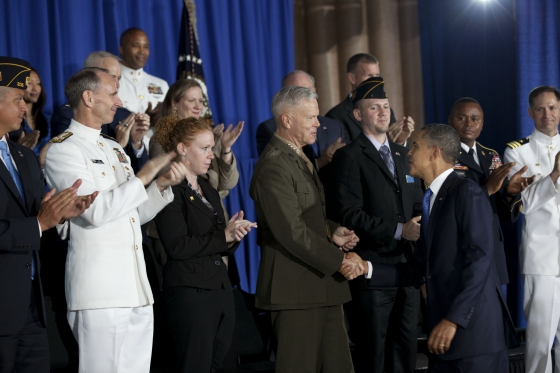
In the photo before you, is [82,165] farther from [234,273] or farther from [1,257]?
[234,273]

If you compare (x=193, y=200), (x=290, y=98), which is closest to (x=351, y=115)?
(x=290, y=98)

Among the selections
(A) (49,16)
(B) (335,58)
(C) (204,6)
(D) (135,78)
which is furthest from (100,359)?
(B) (335,58)

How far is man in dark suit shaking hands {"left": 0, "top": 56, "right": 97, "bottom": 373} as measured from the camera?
9.82 ft

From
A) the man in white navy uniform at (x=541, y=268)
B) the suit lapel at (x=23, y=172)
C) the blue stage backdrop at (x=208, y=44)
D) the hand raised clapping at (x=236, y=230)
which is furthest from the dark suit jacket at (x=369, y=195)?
the blue stage backdrop at (x=208, y=44)

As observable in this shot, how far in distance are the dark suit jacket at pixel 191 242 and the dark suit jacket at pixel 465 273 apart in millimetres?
1078

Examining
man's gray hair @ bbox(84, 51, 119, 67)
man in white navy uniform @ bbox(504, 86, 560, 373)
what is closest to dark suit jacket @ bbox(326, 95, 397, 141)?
man in white navy uniform @ bbox(504, 86, 560, 373)

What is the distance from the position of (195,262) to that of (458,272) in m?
1.32

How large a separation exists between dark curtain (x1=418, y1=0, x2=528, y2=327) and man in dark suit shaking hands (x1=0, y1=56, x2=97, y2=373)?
4233mm

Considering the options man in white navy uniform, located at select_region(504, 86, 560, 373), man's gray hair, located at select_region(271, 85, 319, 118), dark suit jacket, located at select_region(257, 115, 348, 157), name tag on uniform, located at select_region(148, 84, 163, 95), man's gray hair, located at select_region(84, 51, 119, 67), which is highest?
man's gray hair, located at select_region(84, 51, 119, 67)

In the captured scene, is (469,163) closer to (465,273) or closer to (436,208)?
(436,208)

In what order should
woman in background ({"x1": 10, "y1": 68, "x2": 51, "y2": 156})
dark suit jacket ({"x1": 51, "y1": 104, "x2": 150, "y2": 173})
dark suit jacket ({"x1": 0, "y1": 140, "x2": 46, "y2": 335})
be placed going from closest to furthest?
dark suit jacket ({"x1": 0, "y1": 140, "x2": 46, "y2": 335}), dark suit jacket ({"x1": 51, "y1": 104, "x2": 150, "y2": 173}), woman in background ({"x1": 10, "y1": 68, "x2": 51, "y2": 156})

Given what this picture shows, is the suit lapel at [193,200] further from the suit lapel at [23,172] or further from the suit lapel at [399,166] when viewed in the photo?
the suit lapel at [399,166]

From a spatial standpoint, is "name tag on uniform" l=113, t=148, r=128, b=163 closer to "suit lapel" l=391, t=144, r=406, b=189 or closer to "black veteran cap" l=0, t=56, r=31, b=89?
"black veteran cap" l=0, t=56, r=31, b=89

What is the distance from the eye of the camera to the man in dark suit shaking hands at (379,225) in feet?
13.7
